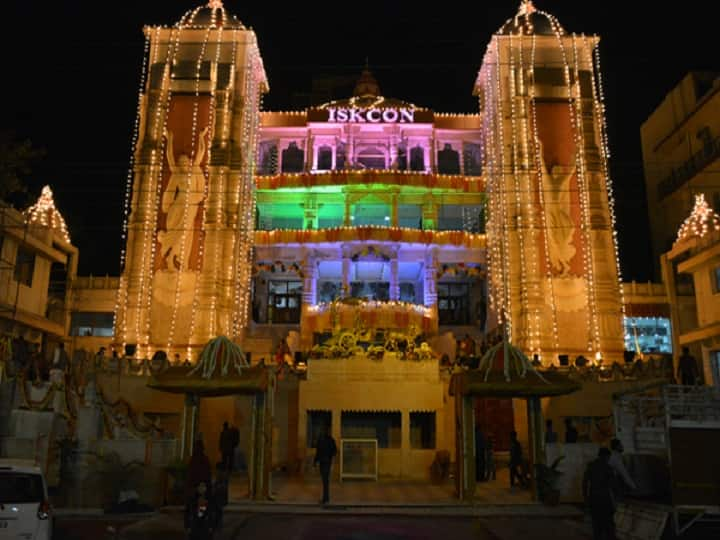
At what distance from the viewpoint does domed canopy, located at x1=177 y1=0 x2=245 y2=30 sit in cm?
4082

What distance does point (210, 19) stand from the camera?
4119cm

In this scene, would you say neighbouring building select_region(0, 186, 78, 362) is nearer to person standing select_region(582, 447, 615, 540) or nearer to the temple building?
the temple building

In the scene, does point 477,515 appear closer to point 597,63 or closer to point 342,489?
point 342,489

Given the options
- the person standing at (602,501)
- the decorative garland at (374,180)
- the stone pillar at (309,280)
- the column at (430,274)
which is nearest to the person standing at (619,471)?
the person standing at (602,501)

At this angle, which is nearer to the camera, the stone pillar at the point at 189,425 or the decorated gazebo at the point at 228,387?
the decorated gazebo at the point at 228,387

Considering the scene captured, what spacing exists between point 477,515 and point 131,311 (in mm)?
26027

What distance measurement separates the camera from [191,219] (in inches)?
1467

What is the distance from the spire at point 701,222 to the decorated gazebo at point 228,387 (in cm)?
2595

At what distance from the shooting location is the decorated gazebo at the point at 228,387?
16.7m

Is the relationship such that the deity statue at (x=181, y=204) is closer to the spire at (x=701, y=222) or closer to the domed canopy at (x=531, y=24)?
the domed canopy at (x=531, y=24)

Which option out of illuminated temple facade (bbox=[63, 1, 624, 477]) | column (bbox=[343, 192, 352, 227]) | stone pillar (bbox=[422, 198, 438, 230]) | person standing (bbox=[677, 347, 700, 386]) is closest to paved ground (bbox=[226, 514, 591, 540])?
person standing (bbox=[677, 347, 700, 386])

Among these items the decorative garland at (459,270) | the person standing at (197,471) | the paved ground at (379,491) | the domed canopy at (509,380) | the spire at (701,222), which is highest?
the spire at (701,222)

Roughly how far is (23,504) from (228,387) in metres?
7.00

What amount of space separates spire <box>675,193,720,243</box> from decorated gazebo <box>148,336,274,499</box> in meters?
25.9
